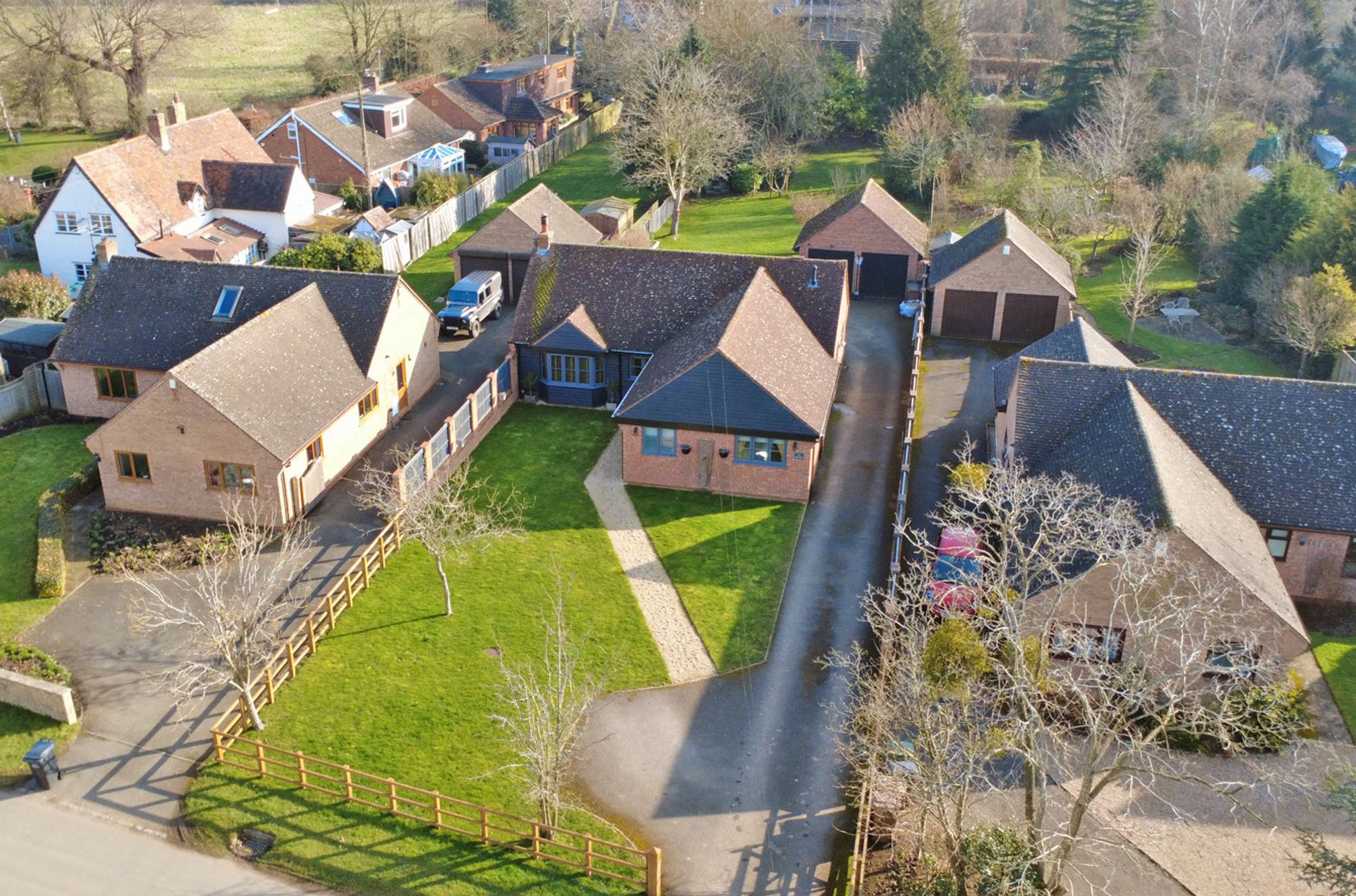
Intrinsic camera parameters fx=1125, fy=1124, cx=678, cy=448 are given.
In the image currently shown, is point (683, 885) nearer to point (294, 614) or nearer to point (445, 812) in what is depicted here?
point (445, 812)

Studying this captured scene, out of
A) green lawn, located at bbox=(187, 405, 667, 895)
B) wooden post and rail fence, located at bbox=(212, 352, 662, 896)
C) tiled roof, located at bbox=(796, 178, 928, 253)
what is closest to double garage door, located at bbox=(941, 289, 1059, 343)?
tiled roof, located at bbox=(796, 178, 928, 253)

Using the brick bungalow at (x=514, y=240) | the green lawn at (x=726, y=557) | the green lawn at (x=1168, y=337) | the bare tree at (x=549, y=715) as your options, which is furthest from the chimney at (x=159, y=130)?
the green lawn at (x=1168, y=337)

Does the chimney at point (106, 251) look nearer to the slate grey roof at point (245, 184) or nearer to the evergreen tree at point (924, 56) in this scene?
the slate grey roof at point (245, 184)

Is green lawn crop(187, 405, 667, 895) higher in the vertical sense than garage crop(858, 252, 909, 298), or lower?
lower

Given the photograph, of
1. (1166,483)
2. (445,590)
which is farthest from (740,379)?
(1166,483)

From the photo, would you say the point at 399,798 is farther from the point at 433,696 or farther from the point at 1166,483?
the point at 1166,483

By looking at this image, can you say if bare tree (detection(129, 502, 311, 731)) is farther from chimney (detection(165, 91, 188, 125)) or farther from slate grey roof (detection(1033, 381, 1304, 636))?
chimney (detection(165, 91, 188, 125))
